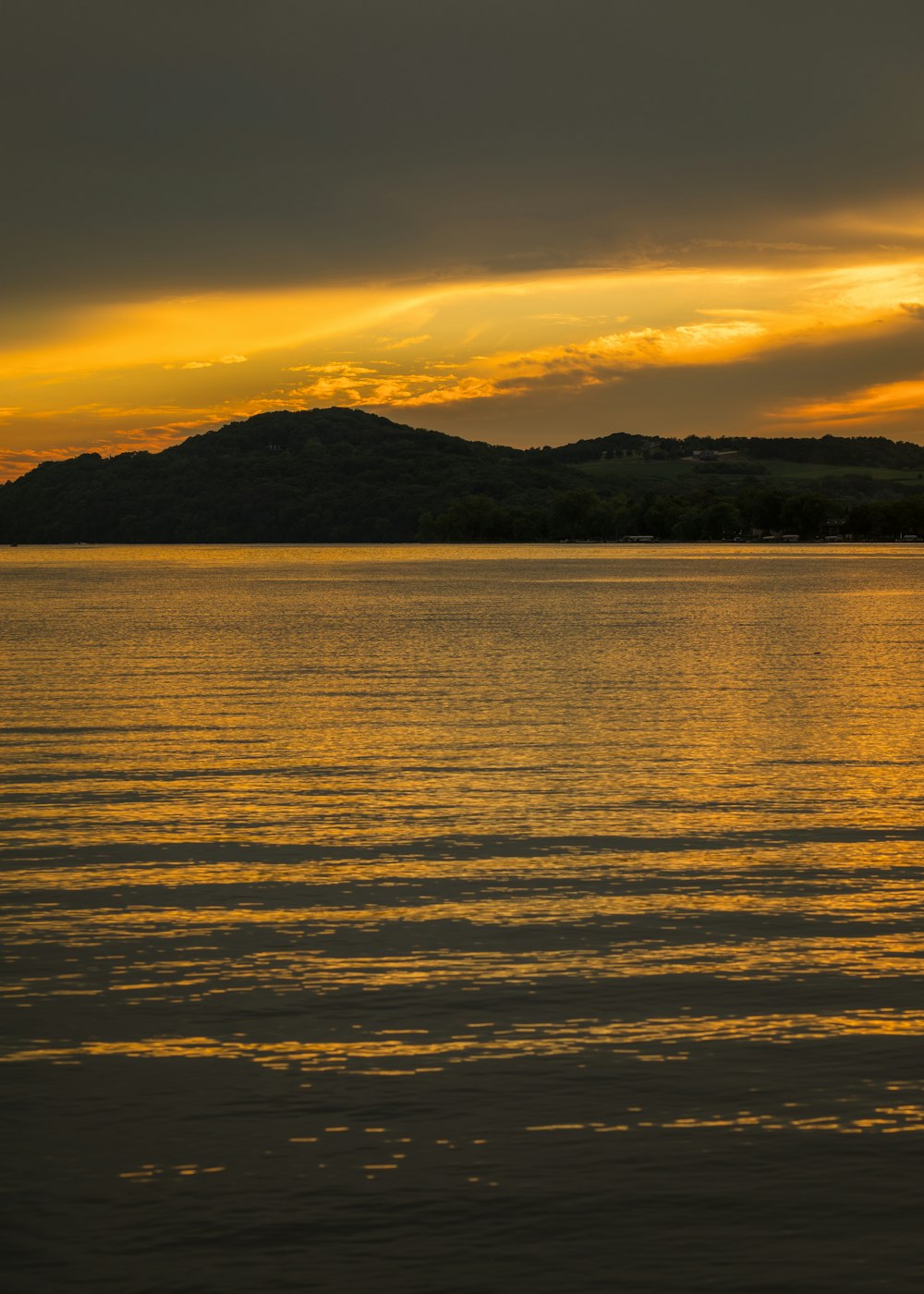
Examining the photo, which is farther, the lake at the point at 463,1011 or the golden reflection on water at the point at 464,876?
the golden reflection on water at the point at 464,876

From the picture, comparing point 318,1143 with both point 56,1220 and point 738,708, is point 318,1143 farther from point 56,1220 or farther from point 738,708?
point 738,708

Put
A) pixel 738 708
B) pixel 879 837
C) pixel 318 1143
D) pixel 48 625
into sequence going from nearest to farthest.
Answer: pixel 318 1143 < pixel 879 837 < pixel 738 708 < pixel 48 625

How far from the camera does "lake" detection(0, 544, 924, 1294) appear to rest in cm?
1170

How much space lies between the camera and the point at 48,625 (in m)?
105

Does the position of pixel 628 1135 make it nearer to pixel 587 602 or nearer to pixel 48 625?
pixel 48 625

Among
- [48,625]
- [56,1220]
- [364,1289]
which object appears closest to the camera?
[364,1289]

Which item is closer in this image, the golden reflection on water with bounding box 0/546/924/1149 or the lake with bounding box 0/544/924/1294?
the lake with bounding box 0/544/924/1294

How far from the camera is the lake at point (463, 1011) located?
11695 millimetres

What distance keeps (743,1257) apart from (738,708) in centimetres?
4040

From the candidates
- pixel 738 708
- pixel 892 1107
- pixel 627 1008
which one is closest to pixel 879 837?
pixel 627 1008

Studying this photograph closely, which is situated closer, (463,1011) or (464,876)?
(463,1011)

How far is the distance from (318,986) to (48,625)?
3551 inches

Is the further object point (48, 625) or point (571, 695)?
point (48, 625)

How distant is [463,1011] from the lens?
17.0 meters
